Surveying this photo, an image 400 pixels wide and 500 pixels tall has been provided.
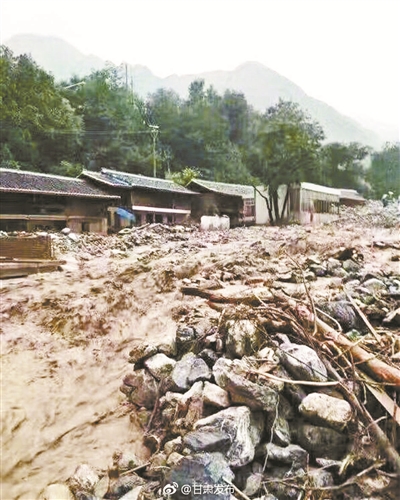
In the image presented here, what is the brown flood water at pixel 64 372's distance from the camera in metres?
1.85

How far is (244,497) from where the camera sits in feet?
4.82

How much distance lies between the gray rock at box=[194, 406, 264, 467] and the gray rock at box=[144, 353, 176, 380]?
0.43 metres

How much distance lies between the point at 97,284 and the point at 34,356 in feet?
1.84

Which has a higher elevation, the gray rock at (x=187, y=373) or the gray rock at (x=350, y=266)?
the gray rock at (x=350, y=266)

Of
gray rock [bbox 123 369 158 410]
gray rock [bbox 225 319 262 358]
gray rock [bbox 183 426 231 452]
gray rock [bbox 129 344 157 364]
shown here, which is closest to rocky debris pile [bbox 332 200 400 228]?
gray rock [bbox 225 319 262 358]

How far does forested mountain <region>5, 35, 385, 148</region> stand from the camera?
2.59 meters

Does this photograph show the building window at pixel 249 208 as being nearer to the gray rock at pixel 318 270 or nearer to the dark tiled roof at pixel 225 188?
the dark tiled roof at pixel 225 188

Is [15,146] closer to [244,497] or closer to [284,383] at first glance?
[284,383]

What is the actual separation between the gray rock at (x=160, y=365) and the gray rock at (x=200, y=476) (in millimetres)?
617

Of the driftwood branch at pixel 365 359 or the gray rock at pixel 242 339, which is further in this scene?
the gray rock at pixel 242 339

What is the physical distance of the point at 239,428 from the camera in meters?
1.65

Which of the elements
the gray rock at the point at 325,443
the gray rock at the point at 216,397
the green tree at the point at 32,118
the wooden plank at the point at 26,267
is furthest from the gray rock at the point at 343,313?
the green tree at the point at 32,118

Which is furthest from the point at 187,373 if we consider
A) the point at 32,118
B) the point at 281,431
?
the point at 32,118

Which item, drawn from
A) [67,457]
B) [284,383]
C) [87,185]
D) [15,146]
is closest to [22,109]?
[15,146]
